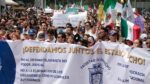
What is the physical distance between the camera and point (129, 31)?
45.7 feet

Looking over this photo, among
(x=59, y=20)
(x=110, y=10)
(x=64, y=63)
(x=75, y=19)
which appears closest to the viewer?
(x=64, y=63)

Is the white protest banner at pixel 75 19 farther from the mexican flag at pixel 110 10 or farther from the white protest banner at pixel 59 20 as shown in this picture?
the mexican flag at pixel 110 10

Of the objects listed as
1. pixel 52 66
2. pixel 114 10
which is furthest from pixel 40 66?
pixel 114 10

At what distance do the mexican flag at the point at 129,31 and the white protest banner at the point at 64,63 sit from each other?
3021 millimetres

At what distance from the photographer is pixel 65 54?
10930mm

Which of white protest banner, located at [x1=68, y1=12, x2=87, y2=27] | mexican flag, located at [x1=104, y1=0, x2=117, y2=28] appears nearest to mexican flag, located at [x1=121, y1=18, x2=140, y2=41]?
mexican flag, located at [x1=104, y1=0, x2=117, y2=28]

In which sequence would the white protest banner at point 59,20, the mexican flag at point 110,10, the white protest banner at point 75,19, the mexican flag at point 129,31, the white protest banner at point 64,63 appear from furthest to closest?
the white protest banner at point 75,19, the white protest banner at point 59,20, the mexican flag at point 110,10, the mexican flag at point 129,31, the white protest banner at point 64,63

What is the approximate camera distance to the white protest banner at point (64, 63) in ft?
35.0

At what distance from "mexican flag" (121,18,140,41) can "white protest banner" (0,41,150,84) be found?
3.02m

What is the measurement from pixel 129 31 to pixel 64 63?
3391 millimetres

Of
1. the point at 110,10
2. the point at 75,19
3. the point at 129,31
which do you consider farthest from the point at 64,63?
the point at 75,19

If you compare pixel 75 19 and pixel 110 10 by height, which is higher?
pixel 110 10

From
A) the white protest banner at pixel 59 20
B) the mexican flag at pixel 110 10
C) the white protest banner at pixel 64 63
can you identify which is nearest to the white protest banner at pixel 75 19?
the white protest banner at pixel 59 20

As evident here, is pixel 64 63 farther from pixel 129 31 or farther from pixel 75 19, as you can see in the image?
pixel 75 19
